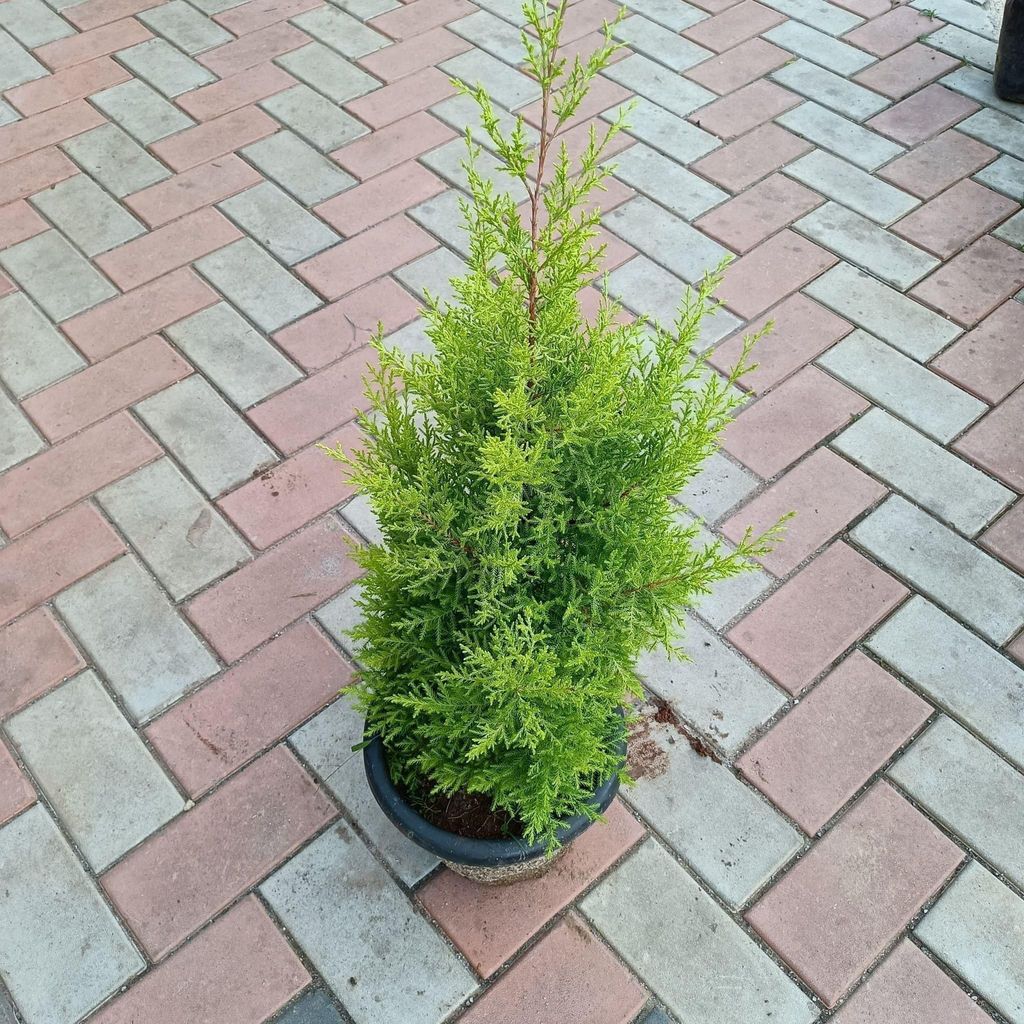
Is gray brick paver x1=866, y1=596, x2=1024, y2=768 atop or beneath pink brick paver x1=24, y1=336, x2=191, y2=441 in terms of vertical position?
beneath

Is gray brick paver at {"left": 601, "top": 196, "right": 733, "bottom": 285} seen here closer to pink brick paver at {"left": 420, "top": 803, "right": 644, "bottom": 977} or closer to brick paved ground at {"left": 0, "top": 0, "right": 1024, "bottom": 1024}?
brick paved ground at {"left": 0, "top": 0, "right": 1024, "bottom": 1024}

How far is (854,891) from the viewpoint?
215 centimetres

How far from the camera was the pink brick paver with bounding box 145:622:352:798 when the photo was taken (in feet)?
7.68

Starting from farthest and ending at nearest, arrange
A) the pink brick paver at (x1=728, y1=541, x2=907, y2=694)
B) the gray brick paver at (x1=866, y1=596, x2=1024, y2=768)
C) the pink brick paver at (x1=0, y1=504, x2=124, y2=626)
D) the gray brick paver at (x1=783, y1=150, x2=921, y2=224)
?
the gray brick paver at (x1=783, y1=150, x2=921, y2=224) → the pink brick paver at (x1=0, y1=504, x2=124, y2=626) → the pink brick paver at (x1=728, y1=541, x2=907, y2=694) → the gray brick paver at (x1=866, y1=596, x2=1024, y2=768)

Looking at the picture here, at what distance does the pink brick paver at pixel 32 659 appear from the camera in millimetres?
2455

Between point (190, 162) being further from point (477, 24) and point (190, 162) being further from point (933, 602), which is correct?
point (933, 602)

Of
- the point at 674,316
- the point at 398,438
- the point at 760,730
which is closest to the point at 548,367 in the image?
the point at 398,438

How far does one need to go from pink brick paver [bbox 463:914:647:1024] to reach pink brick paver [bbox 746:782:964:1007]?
0.32 meters

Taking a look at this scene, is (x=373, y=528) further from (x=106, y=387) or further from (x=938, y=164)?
(x=938, y=164)

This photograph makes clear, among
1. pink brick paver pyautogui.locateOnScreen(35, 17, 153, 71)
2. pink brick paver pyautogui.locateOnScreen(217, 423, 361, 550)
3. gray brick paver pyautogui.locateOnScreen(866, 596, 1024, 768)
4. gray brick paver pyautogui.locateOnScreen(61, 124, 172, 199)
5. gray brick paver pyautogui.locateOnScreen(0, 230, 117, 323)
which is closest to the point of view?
gray brick paver pyautogui.locateOnScreen(866, 596, 1024, 768)

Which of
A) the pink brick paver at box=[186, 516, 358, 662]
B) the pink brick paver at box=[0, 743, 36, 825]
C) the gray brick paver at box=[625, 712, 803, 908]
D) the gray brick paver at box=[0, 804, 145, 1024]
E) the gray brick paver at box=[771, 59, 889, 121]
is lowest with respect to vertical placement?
the gray brick paver at box=[625, 712, 803, 908]

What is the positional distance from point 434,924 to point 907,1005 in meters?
0.98

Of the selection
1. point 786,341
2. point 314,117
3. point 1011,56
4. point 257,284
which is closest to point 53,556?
point 257,284

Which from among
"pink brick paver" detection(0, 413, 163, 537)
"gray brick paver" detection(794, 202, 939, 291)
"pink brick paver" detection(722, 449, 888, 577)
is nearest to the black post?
→ "gray brick paver" detection(794, 202, 939, 291)
